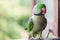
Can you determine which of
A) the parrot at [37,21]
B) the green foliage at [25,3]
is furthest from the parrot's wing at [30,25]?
the green foliage at [25,3]

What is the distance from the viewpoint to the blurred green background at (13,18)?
1.07 meters

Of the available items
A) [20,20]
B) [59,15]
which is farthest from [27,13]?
[59,15]

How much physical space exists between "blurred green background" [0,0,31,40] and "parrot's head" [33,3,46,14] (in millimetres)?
64

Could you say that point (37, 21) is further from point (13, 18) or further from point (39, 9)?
point (13, 18)

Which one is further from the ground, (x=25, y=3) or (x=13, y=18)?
(x=25, y=3)

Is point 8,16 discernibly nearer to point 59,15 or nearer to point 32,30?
point 32,30

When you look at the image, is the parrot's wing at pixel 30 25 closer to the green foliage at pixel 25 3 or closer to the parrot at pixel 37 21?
the parrot at pixel 37 21

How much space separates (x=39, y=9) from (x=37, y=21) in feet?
0.29

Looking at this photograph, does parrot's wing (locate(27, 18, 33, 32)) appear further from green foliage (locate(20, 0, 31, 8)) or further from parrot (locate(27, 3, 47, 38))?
green foliage (locate(20, 0, 31, 8))

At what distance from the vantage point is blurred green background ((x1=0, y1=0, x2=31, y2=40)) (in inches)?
42.2

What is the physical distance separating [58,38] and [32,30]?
0.20 metres

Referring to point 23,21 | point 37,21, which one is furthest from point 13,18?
point 37,21

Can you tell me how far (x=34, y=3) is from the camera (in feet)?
3.52

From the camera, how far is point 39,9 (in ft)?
3.34
